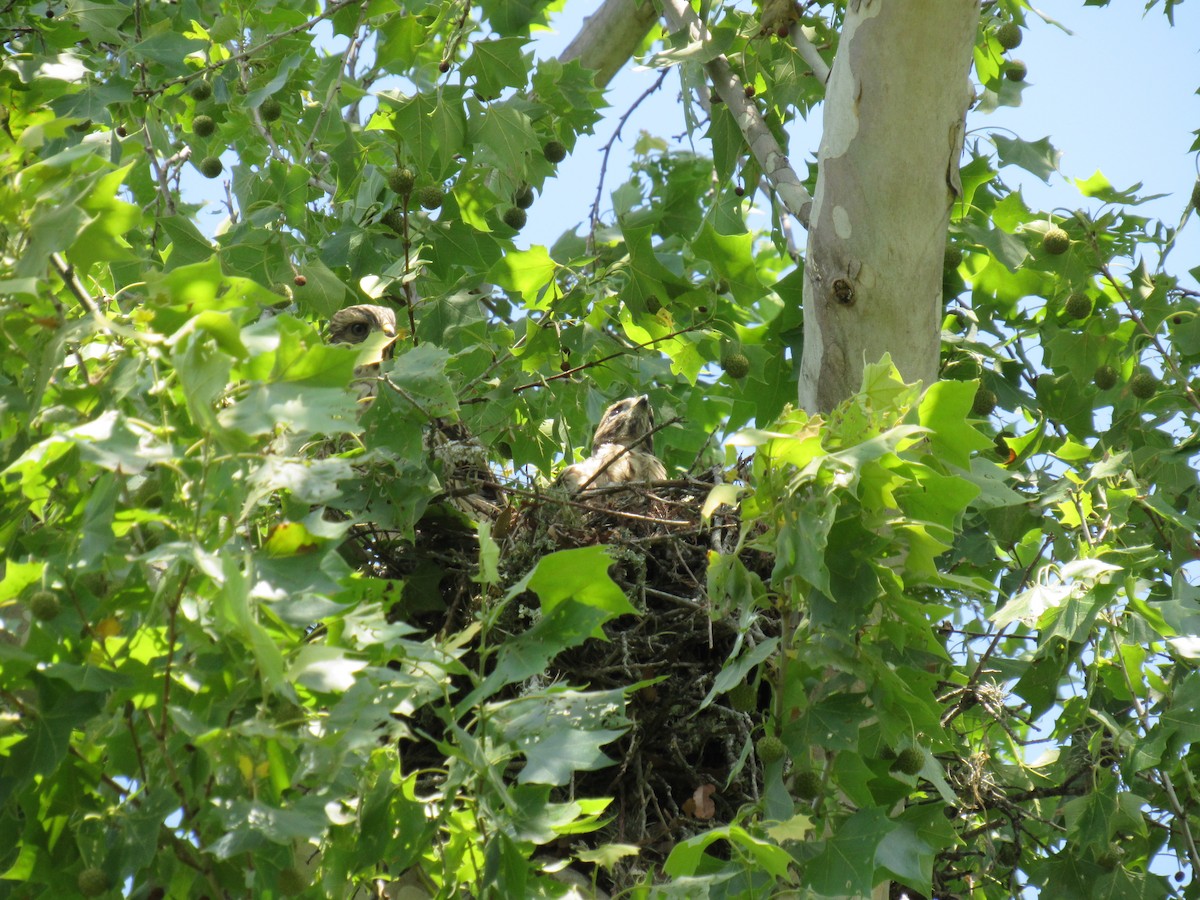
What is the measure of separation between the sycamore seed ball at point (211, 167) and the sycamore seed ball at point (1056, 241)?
11.1 ft

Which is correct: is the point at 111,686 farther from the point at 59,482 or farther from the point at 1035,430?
the point at 1035,430

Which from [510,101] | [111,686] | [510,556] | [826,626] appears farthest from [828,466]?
[510,101]

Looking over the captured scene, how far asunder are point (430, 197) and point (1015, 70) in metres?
2.24

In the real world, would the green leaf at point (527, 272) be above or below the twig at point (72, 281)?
above

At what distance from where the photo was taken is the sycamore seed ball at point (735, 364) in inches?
165

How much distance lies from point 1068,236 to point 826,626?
2109mm

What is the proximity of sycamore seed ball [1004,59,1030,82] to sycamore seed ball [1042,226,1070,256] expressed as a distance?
1.03 meters

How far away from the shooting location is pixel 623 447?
4758mm

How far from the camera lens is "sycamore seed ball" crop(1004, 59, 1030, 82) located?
495 cm

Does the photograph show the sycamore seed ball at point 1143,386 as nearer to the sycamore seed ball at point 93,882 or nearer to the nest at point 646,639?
the nest at point 646,639

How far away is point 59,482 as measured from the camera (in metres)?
2.20

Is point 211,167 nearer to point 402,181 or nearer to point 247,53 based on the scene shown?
point 247,53

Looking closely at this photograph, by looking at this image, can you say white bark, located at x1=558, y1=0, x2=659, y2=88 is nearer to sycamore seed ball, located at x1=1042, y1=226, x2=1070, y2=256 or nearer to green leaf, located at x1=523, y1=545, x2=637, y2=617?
sycamore seed ball, located at x1=1042, y1=226, x2=1070, y2=256

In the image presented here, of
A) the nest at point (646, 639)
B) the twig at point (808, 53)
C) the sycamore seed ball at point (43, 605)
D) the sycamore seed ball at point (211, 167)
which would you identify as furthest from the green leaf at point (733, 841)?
the sycamore seed ball at point (211, 167)
